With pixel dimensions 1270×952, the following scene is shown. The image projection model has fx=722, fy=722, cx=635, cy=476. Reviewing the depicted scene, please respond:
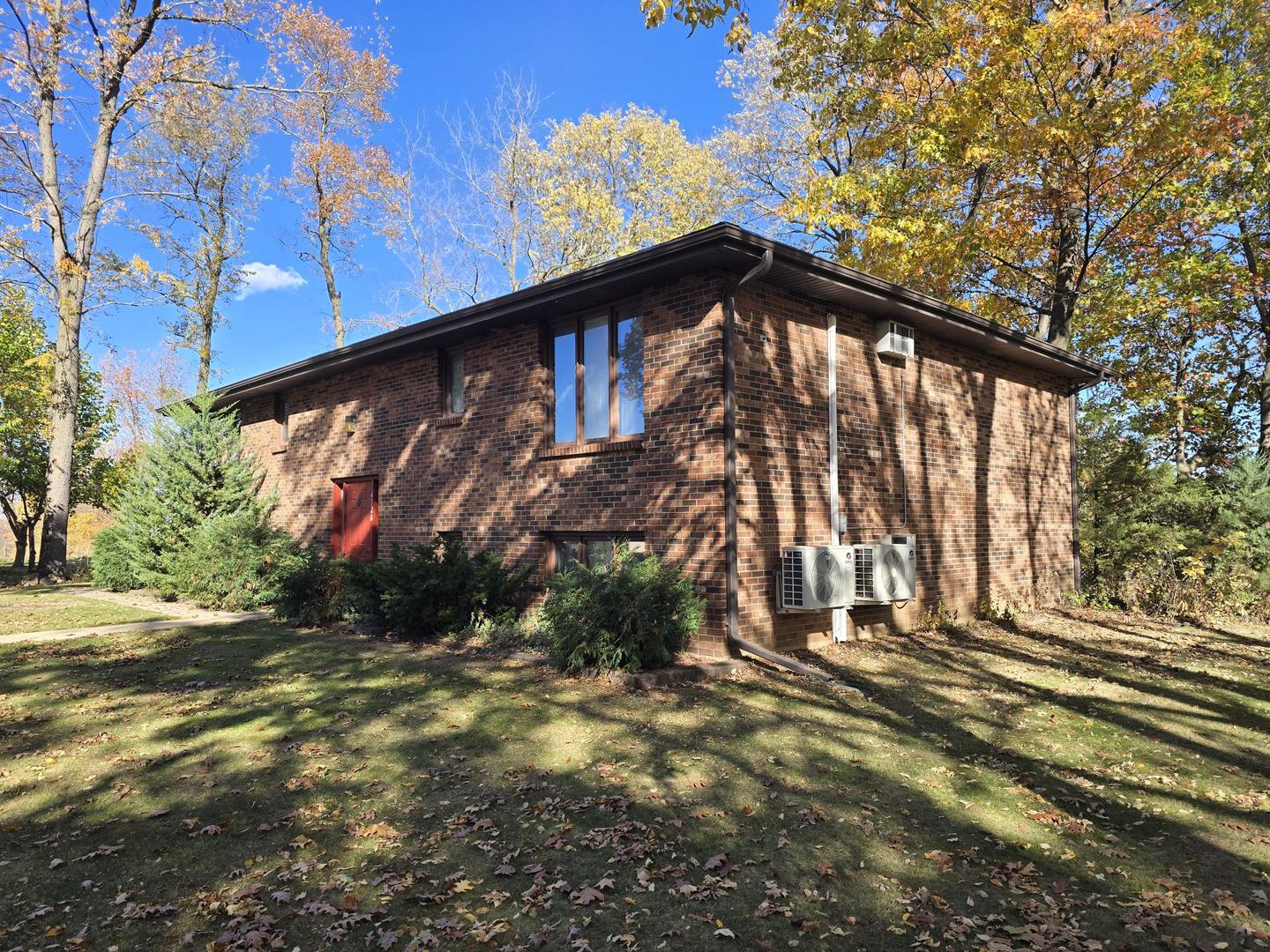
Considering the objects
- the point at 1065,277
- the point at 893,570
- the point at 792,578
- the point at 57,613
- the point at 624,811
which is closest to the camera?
the point at 624,811

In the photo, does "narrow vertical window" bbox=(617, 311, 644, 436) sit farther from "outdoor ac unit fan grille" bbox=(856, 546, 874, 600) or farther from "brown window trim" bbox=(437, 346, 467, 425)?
"brown window trim" bbox=(437, 346, 467, 425)

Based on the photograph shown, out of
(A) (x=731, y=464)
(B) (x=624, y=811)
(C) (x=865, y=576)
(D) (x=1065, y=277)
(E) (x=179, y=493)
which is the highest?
(D) (x=1065, y=277)

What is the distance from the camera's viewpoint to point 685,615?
720 centimetres

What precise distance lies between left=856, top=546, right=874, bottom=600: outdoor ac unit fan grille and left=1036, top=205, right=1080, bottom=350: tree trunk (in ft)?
28.9

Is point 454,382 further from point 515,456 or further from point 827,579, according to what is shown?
point 827,579

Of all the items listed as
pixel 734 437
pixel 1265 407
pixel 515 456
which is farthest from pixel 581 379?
pixel 1265 407

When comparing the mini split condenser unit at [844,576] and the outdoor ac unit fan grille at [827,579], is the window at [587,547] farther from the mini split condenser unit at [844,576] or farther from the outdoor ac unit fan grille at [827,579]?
the outdoor ac unit fan grille at [827,579]

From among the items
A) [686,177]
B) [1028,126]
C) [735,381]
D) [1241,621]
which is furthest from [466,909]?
[686,177]

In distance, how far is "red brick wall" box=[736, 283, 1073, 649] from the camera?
7930 millimetres

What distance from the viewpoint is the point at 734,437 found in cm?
755

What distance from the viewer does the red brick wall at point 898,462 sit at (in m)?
7.93

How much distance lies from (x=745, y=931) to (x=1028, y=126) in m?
14.1

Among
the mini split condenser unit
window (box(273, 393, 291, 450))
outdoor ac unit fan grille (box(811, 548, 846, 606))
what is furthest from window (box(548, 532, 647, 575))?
window (box(273, 393, 291, 450))

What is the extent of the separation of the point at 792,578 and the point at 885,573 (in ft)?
4.72
